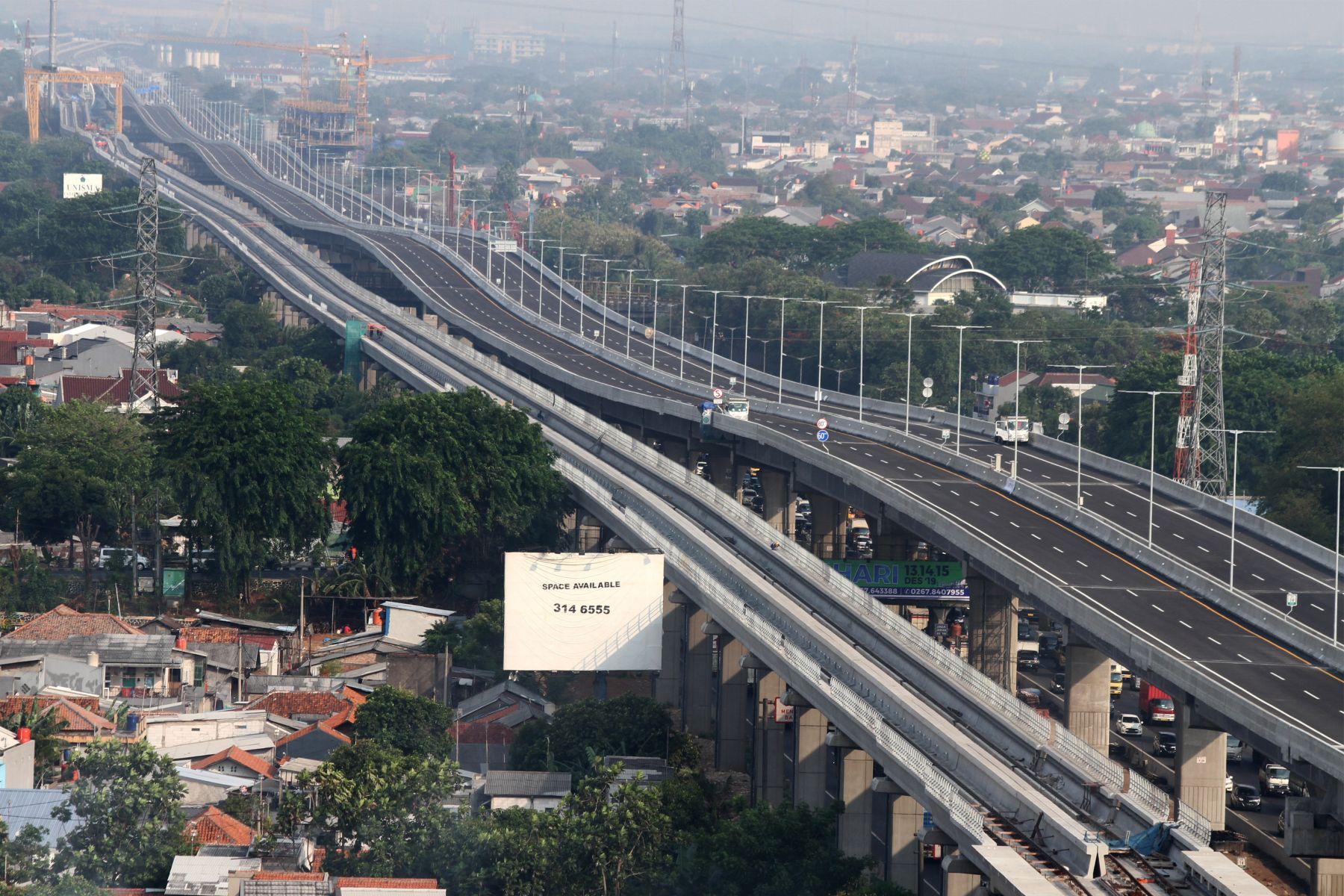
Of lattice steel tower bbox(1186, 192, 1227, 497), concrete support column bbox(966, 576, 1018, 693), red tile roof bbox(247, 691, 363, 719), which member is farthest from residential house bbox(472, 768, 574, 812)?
lattice steel tower bbox(1186, 192, 1227, 497)

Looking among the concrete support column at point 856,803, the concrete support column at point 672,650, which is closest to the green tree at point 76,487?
the concrete support column at point 672,650

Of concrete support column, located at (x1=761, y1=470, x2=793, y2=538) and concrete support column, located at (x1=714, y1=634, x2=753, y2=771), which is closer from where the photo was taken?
concrete support column, located at (x1=714, y1=634, x2=753, y2=771)

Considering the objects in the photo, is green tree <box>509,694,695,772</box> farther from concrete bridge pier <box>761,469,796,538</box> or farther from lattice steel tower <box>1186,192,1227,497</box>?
lattice steel tower <box>1186,192,1227,497</box>

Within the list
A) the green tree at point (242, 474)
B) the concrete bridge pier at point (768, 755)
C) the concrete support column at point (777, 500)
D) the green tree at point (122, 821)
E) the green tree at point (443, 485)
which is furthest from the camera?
the concrete support column at point (777, 500)

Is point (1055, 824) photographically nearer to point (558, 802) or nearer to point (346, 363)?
point (558, 802)

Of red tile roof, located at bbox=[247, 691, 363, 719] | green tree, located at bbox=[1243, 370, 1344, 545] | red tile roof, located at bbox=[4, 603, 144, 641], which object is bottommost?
red tile roof, located at bbox=[247, 691, 363, 719]

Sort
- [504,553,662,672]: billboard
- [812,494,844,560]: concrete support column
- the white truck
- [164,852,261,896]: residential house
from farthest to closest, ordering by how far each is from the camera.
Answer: [812,494,844,560]: concrete support column < the white truck < [504,553,662,672]: billboard < [164,852,261,896]: residential house

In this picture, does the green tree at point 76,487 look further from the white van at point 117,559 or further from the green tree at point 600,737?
the green tree at point 600,737
